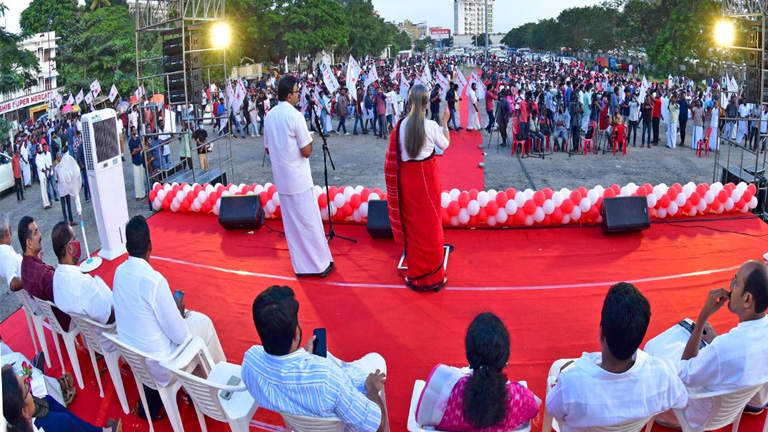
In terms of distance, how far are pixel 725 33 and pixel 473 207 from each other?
5.17 meters

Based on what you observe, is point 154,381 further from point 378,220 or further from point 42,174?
point 42,174

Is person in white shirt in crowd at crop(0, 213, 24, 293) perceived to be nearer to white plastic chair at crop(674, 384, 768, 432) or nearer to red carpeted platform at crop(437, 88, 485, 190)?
white plastic chair at crop(674, 384, 768, 432)

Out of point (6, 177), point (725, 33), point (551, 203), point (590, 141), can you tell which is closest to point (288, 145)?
point (551, 203)

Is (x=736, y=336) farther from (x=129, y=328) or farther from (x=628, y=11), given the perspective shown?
(x=628, y=11)

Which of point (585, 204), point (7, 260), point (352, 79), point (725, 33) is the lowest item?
point (585, 204)

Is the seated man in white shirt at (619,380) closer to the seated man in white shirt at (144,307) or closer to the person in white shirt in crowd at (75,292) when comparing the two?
the seated man in white shirt at (144,307)

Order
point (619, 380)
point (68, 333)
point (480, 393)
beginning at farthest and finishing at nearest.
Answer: point (68, 333) < point (619, 380) < point (480, 393)

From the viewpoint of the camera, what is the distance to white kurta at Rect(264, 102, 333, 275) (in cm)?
570

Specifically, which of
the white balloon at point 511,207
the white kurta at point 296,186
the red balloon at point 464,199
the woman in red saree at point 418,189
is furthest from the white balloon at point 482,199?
the white kurta at point 296,186

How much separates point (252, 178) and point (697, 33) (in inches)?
947

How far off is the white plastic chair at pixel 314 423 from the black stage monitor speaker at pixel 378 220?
4158 mm

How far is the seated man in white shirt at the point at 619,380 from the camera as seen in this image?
9.01 feet

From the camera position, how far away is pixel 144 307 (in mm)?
3736

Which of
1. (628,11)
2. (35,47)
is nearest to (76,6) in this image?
(35,47)
